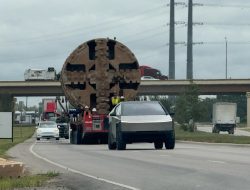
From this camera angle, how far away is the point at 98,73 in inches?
1647

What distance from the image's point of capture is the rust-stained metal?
137 feet

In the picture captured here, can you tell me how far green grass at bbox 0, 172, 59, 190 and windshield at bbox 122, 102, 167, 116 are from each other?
12.4 meters

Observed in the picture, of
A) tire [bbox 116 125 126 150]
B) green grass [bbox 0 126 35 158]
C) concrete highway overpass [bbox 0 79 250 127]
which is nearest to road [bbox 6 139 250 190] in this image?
tire [bbox 116 125 126 150]

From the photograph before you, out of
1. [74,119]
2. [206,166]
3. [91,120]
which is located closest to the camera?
[206,166]

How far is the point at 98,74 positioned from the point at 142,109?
11267mm

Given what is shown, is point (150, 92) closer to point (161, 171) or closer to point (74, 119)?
point (74, 119)

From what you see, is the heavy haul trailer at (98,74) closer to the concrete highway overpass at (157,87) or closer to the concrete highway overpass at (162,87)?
the concrete highway overpass at (157,87)

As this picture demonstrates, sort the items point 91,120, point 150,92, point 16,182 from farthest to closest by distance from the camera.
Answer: point 150,92 → point 91,120 → point 16,182

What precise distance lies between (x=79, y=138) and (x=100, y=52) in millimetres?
4442

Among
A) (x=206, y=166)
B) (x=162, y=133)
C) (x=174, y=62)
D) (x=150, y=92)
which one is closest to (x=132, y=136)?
(x=162, y=133)

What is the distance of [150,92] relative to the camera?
11081 centimetres

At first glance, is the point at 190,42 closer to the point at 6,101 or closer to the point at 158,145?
the point at 6,101

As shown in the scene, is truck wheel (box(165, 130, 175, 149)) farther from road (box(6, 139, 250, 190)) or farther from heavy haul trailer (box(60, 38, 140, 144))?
heavy haul trailer (box(60, 38, 140, 144))

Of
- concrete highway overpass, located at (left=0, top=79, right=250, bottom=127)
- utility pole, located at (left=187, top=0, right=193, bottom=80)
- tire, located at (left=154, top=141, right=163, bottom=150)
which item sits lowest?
tire, located at (left=154, top=141, right=163, bottom=150)
